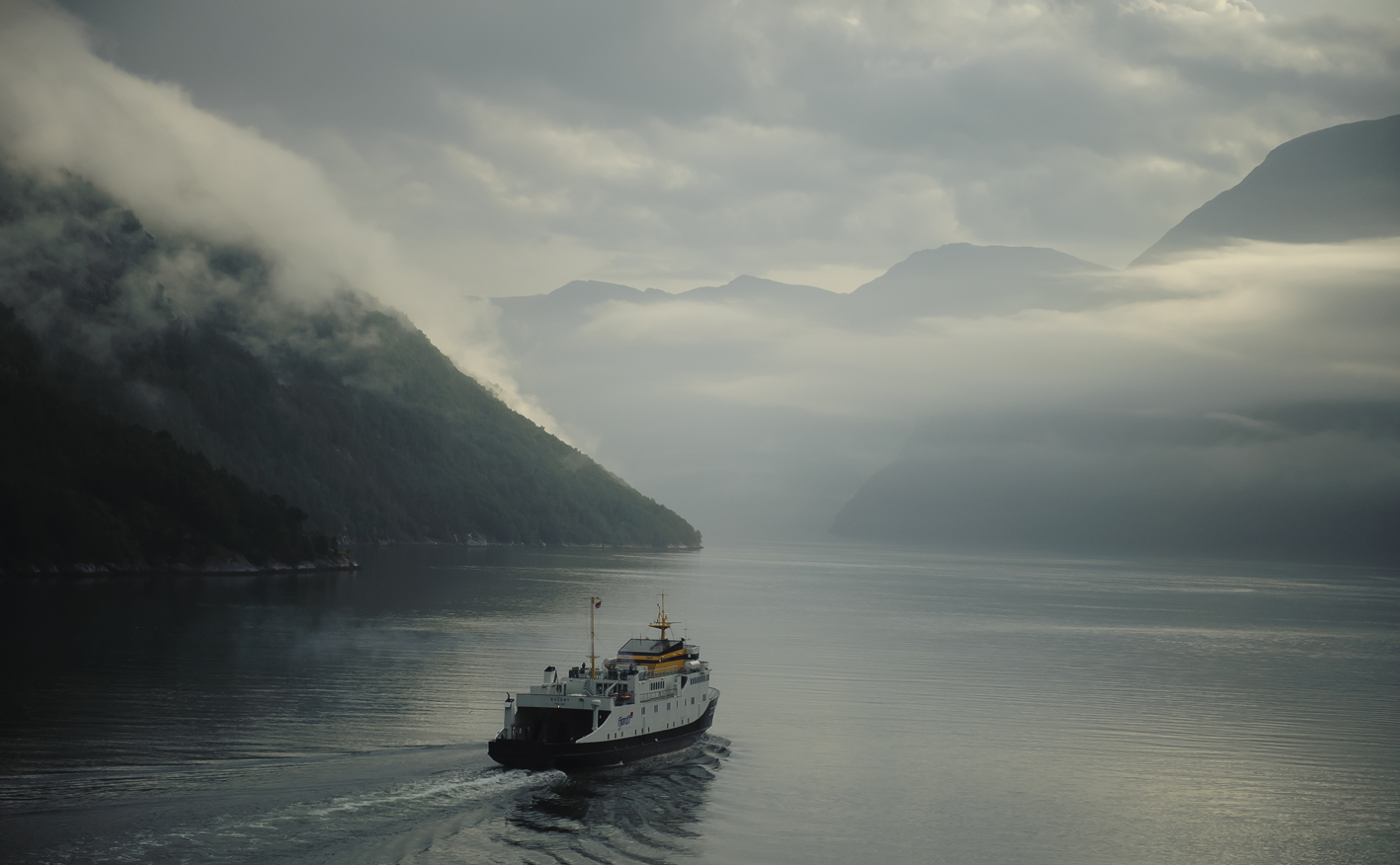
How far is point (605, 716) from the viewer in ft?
184

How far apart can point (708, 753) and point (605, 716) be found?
8378 millimetres

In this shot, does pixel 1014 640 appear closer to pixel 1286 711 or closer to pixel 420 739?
pixel 1286 711

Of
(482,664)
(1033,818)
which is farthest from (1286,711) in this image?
(482,664)

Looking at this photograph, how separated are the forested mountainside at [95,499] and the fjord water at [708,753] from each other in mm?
41946

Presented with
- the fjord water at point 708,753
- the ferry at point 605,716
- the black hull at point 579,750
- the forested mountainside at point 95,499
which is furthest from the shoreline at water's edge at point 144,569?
the black hull at point 579,750

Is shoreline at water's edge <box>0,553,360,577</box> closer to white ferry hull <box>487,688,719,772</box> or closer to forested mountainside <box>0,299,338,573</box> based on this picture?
forested mountainside <box>0,299,338,573</box>

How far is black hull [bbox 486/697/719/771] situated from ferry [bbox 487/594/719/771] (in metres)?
0.05

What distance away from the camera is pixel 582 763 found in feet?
177

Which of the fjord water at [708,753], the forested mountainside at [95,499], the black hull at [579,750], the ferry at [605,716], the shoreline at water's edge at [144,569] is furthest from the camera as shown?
the forested mountainside at [95,499]

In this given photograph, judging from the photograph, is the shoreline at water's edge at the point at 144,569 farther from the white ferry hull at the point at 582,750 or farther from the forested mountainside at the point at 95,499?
the white ferry hull at the point at 582,750

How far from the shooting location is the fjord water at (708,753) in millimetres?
42688

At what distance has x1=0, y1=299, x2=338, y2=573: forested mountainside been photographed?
156875 mm

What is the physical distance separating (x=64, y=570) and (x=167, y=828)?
142446 millimetres

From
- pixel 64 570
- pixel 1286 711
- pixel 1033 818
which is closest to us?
pixel 1033 818
